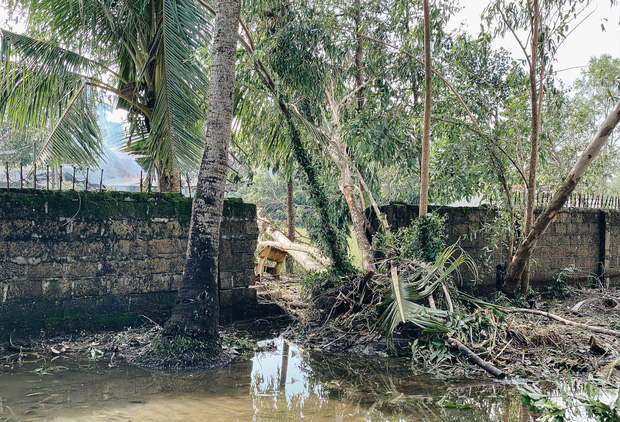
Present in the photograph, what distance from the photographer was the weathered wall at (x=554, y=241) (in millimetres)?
7945

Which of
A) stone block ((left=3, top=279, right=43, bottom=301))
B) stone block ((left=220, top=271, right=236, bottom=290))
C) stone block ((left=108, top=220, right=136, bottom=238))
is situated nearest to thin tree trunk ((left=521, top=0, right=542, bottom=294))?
stone block ((left=220, top=271, right=236, bottom=290))

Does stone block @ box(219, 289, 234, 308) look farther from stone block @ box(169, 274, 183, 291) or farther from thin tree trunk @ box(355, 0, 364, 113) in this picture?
thin tree trunk @ box(355, 0, 364, 113)

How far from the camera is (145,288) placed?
20.6 ft

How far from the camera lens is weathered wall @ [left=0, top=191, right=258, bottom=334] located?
18.4ft

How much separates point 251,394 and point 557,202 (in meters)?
5.08

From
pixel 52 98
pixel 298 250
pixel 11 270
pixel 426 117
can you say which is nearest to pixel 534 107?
pixel 426 117

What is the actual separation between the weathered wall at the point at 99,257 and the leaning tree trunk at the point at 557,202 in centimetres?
411

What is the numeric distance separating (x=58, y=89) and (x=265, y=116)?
322cm

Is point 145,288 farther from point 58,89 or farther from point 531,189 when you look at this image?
point 531,189

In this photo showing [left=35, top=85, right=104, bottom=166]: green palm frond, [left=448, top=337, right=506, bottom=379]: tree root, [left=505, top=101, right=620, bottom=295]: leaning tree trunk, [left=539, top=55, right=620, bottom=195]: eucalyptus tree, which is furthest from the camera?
[left=539, top=55, right=620, bottom=195]: eucalyptus tree

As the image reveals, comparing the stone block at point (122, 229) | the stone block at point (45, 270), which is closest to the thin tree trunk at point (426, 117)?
the stone block at point (122, 229)

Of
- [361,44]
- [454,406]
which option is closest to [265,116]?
[361,44]

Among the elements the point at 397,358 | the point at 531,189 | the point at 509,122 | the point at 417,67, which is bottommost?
the point at 397,358

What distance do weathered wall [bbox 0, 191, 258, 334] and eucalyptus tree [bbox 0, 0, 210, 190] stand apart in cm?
98
